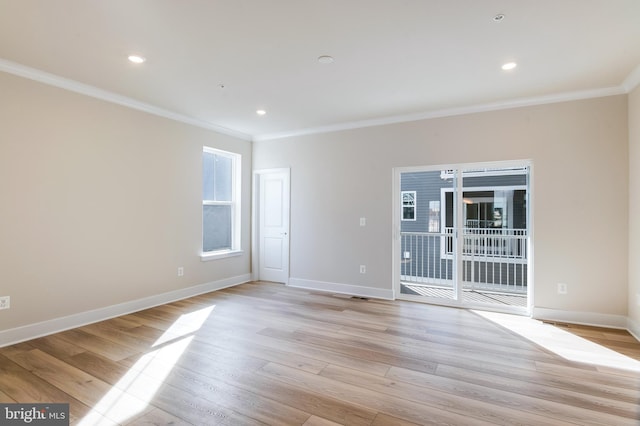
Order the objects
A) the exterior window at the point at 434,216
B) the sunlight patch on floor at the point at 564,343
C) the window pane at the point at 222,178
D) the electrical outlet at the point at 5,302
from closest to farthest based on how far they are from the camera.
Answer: the sunlight patch on floor at the point at 564,343 < the electrical outlet at the point at 5,302 < the exterior window at the point at 434,216 < the window pane at the point at 222,178

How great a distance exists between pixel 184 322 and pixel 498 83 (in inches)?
172

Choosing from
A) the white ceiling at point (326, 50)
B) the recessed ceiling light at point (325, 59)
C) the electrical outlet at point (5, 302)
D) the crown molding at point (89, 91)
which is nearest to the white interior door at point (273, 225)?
the crown molding at point (89, 91)

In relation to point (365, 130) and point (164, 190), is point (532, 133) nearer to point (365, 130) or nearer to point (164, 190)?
point (365, 130)

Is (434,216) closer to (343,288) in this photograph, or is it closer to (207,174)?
(343,288)

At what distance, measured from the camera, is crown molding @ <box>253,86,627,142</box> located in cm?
358

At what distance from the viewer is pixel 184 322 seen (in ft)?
11.9

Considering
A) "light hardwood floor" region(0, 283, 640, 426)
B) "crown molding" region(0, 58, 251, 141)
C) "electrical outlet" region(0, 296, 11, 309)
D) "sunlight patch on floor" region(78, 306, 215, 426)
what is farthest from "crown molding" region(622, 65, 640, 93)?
"electrical outlet" region(0, 296, 11, 309)

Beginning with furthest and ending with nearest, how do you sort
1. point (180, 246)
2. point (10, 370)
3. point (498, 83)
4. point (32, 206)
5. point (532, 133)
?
point (180, 246), point (532, 133), point (498, 83), point (32, 206), point (10, 370)

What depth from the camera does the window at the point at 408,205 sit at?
4.68 m

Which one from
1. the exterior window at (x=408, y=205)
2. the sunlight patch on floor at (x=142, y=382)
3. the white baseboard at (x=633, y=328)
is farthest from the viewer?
the exterior window at (x=408, y=205)

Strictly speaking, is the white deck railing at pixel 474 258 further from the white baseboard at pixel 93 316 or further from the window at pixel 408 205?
the white baseboard at pixel 93 316

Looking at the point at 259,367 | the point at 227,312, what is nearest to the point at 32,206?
the point at 227,312

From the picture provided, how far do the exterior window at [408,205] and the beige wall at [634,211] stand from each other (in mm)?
2347

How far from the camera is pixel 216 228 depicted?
17.7ft
